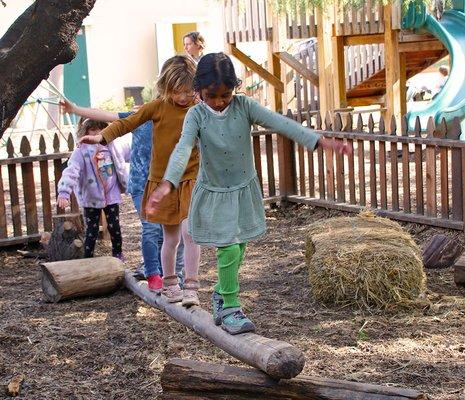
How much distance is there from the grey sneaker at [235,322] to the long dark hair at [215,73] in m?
1.11

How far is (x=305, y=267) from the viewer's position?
7.02 m

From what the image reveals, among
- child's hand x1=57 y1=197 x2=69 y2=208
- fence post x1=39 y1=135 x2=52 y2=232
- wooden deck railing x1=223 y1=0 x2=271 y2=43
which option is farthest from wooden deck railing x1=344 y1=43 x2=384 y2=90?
child's hand x1=57 y1=197 x2=69 y2=208

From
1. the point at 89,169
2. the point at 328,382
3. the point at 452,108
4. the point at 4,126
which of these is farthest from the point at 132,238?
the point at 452,108

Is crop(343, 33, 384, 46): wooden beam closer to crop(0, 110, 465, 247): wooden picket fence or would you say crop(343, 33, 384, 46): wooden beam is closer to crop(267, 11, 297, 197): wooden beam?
crop(267, 11, 297, 197): wooden beam

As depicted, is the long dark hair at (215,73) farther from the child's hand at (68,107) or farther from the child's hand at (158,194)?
the child's hand at (68,107)

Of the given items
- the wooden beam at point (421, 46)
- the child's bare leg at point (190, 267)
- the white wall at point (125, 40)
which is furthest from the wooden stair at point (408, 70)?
the child's bare leg at point (190, 267)

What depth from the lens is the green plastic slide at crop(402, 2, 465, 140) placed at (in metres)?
13.4

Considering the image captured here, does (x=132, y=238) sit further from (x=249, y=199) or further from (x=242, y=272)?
(x=249, y=199)

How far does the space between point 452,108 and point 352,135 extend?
4965mm

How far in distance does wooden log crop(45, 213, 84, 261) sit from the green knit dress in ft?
10.1

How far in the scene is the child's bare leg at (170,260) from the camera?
17.3ft

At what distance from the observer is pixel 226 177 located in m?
4.38

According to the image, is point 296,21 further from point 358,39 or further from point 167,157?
point 167,157

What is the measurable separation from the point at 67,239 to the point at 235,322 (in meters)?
3.35
